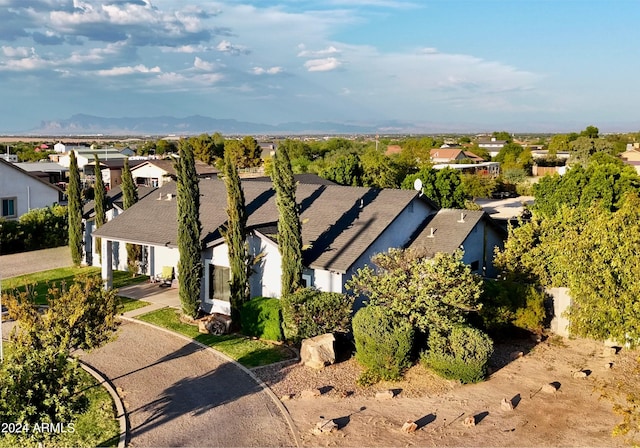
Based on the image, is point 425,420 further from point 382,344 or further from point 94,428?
point 94,428

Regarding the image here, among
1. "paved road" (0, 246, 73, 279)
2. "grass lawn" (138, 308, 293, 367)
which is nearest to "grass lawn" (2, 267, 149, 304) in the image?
"paved road" (0, 246, 73, 279)

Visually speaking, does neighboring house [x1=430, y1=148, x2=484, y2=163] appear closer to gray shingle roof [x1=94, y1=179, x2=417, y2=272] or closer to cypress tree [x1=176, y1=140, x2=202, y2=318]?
gray shingle roof [x1=94, y1=179, x2=417, y2=272]

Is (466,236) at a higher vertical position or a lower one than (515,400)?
higher

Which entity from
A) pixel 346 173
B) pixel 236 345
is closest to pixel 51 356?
pixel 236 345

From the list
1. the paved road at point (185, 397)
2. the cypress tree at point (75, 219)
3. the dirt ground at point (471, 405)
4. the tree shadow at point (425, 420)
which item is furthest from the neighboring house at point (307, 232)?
the tree shadow at point (425, 420)

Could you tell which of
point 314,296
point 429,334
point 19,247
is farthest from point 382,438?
point 19,247

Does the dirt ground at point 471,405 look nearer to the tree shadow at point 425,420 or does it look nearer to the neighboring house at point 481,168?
the tree shadow at point 425,420
